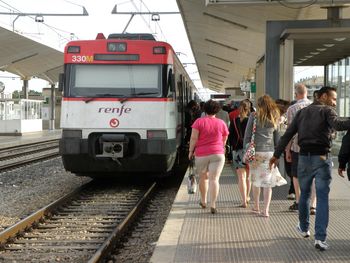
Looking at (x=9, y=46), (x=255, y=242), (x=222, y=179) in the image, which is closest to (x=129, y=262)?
(x=255, y=242)

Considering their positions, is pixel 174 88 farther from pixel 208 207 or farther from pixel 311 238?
pixel 311 238

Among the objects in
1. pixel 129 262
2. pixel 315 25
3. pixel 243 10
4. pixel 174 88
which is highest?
pixel 243 10

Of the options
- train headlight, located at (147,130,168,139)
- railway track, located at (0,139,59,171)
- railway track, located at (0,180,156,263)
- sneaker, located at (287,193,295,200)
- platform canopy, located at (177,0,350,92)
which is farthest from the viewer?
railway track, located at (0,139,59,171)

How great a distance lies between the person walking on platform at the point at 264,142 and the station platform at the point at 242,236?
0.43 m

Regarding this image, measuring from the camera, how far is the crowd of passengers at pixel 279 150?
224 inches

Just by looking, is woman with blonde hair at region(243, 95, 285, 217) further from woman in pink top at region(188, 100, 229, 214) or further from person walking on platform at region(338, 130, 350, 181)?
person walking on platform at region(338, 130, 350, 181)

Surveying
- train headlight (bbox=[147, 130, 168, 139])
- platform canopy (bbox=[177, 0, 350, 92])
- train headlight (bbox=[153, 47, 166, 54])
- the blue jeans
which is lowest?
the blue jeans

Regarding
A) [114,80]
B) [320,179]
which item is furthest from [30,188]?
[320,179]

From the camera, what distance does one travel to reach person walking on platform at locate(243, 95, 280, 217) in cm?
757

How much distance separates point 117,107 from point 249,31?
42.5 ft

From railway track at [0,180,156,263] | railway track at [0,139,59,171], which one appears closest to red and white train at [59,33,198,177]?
railway track at [0,180,156,263]

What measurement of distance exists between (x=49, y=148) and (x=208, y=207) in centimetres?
1943

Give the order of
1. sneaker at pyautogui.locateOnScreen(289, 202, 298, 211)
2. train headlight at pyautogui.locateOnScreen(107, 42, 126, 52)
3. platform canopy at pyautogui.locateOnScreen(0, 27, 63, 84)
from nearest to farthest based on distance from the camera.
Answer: sneaker at pyautogui.locateOnScreen(289, 202, 298, 211) → train headlight at pyautogui.locateOnScreen(107, 42, 126, 52) → platform canopy at pyautogui.locateOnScreen(0, 27, 63, 84)

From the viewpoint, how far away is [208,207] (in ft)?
27.4
